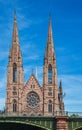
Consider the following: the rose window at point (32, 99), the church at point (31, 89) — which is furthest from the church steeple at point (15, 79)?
the rose window at point (32, 99)

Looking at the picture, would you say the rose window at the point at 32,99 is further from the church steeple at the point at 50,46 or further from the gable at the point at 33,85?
the church steeple at the point at 50,46

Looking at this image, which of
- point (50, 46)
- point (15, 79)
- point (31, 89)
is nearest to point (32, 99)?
point (31, 89)

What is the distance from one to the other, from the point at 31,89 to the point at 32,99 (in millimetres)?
2741

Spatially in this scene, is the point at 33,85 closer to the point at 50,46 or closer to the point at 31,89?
the point at 31,89

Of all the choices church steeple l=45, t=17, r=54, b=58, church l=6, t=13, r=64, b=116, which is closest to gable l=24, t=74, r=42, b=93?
church l=6, t=13, r=64, b=116

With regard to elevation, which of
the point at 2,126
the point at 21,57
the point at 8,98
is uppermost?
the point at 21,57

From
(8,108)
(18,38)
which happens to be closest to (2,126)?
(8,108)

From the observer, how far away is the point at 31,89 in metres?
141

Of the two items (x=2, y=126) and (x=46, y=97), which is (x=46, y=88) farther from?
(x=2, y=126)

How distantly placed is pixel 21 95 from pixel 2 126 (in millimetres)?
47048

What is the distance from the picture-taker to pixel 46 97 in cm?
13975

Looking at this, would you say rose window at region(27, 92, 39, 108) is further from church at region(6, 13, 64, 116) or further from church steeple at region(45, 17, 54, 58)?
church steeple at region(45, 17, 54, 58)

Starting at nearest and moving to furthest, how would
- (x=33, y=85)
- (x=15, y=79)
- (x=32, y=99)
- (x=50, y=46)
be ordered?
(x=32, y=99), (x=33, y=85), (x=15, y=79), (x=50, y=46)

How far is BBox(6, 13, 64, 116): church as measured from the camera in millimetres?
137875
